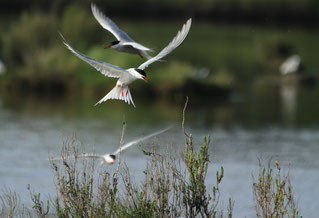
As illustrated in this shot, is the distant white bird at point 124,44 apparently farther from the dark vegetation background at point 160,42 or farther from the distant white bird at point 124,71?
the dark vegetation background at point 160,42

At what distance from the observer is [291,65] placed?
32281 millimetres

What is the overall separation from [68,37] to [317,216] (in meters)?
20.8

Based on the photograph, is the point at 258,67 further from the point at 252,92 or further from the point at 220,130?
the point at 220,130

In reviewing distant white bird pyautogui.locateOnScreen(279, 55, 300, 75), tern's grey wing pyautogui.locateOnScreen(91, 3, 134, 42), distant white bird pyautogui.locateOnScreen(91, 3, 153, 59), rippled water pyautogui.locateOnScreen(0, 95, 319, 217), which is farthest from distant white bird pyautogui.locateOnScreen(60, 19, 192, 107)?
distant white bird pyautogui.locateOnScreen(279, 55, 300, 75)

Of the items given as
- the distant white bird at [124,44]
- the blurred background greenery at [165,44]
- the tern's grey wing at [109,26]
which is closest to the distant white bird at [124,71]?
the distant white bird at [124,44]

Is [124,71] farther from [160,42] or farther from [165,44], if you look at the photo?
[160,42]

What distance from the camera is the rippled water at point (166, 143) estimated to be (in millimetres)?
11523

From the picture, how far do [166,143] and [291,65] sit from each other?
18.0 metres

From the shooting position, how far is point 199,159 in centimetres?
707

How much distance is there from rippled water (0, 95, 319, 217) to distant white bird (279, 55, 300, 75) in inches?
380

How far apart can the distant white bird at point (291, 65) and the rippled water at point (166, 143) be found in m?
9.66

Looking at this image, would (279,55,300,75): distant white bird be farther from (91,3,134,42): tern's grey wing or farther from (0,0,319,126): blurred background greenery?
(91,3,134,42): tern's grey wing

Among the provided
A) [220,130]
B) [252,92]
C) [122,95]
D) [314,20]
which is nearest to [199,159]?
[122,95]

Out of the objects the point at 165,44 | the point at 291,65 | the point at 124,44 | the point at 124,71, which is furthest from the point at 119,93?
the point at 165,44
